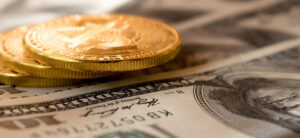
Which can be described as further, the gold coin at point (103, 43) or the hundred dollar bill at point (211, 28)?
the hundred dollar bill at point (211, 28)

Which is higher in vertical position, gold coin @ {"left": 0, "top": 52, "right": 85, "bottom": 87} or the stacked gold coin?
the stacked gold coin

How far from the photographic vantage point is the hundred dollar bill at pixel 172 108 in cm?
65

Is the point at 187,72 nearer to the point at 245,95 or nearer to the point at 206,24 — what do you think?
the point at 245,95

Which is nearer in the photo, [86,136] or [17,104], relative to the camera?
[86,136]

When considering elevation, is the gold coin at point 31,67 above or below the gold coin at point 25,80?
above

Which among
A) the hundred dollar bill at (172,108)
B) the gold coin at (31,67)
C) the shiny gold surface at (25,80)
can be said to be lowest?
the hundred dollar bill at (172,108)

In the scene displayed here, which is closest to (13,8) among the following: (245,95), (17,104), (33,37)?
(33,37)

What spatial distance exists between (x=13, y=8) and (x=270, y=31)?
0.74 meters

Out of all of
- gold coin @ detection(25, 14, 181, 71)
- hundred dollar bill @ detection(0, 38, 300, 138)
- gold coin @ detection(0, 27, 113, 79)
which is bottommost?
hundred dollar bill @ detection(0, 38, 300, 138)

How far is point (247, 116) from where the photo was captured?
71 centimetres

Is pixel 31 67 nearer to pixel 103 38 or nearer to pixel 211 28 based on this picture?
pixel 103 38

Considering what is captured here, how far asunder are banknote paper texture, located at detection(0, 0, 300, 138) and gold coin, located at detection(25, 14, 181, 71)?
68mm

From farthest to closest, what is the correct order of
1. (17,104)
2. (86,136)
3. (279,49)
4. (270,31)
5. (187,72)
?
(270,31)
(279,49)
(187,72)
(17,104)
(86,136)

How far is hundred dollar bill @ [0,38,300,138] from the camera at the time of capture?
653 millimetres
